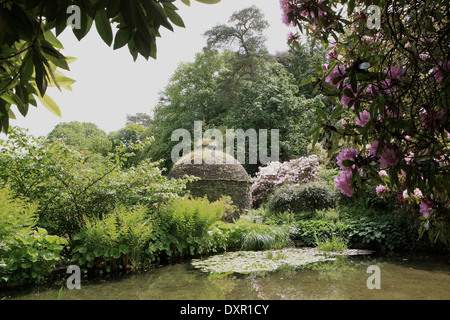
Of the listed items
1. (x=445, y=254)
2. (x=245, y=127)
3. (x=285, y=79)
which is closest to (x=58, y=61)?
(x=445, y=254)

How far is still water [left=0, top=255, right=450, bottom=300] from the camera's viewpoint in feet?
12.3

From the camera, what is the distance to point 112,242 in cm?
502

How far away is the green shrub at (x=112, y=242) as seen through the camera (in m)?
4.88

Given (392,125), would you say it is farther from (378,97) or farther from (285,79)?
(285,79)

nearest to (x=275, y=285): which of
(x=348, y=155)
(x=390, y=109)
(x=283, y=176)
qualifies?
(x=348, y=155)

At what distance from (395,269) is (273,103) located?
47.3ft

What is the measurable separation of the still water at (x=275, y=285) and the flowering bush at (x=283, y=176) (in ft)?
23.8

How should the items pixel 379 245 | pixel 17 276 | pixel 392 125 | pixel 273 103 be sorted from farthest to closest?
pixel 273 103 < pixel 379 245 < pixel 17 276 < pixel 392 125

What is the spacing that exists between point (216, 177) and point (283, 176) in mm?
4171

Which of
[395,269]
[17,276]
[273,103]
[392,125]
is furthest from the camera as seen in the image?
[273,103]

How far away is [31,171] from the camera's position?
17.2ft

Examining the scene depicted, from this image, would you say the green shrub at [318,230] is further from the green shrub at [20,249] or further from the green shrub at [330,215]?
the green shrub at [20,249]

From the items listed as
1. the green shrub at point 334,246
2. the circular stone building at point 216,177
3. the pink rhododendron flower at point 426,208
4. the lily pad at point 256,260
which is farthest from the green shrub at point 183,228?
the pink rhododendron flower at point 426,208
